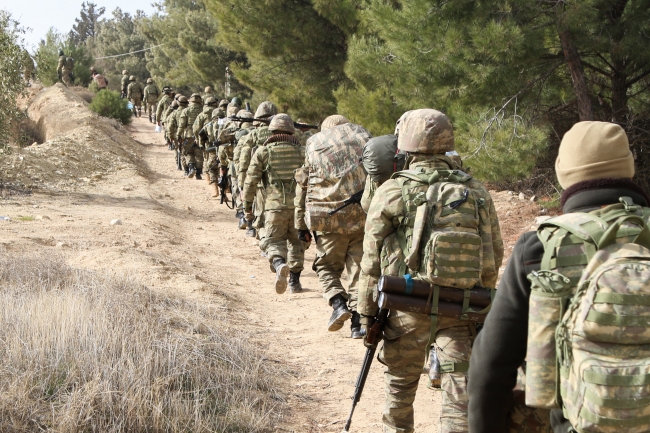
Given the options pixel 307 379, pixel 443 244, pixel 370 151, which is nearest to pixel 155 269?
pixel 307 379

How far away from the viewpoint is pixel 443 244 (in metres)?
3.31

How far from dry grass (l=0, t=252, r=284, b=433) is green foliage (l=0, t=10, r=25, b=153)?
8.70 m

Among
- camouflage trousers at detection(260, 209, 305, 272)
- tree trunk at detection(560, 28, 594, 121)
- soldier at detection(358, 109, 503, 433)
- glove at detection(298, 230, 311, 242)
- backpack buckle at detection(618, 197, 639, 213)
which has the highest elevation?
tree trunk at detection(560, 28, 594, 121)

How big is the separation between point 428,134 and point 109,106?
82.5 ft

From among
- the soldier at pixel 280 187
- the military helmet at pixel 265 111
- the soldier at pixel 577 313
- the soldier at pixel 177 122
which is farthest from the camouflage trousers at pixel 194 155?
the soldier at pixel 577 313

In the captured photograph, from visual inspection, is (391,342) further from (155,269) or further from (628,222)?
(155,269)

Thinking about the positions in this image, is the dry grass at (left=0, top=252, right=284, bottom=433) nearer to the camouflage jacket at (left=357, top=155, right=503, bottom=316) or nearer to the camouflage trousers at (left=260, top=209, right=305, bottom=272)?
the camouflage jacket at (left=357, top=155, right=503, bottom=316)

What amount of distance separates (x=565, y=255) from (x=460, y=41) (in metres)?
6.18

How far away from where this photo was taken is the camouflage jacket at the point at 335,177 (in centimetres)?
551

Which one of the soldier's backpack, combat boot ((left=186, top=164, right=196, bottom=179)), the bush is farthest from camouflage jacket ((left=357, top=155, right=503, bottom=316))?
the bush

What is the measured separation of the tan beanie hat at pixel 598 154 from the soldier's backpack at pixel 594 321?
0.11 metres

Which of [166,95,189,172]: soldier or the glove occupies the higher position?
[166,95,189,172]: soldier

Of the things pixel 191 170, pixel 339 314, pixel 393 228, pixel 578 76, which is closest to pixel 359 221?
pixel 339 314

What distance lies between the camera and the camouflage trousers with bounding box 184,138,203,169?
16984mm
